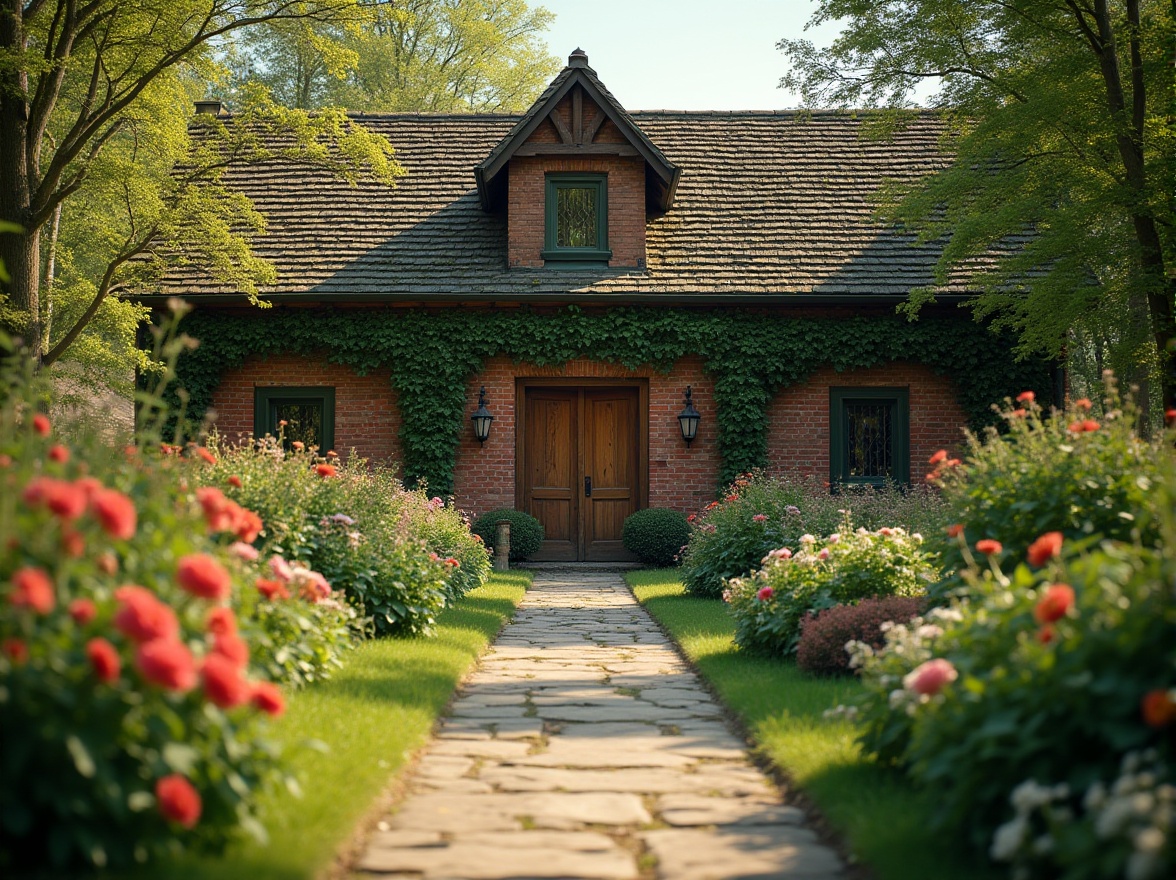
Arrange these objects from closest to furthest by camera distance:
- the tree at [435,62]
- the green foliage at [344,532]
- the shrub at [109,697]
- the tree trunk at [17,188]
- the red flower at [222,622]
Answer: the shrub at [109,697] → the red flower at [222,622] → the green foliage at [344,532] → the tree trunk at [17,188] → the tree at [435,62]

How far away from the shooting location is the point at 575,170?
17.3 metres

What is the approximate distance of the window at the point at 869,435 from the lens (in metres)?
17.2

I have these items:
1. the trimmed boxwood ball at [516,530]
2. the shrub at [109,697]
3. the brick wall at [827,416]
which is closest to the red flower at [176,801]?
the shrub at [109,697]

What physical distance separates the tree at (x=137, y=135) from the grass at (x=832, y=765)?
8116 mm

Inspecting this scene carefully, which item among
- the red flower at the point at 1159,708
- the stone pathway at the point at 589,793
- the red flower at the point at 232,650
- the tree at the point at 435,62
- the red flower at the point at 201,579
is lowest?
the stone pathway at the point at 589,793

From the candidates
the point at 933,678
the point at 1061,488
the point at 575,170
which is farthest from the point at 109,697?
the point at 575,170

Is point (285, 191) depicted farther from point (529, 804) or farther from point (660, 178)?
point (529, 804)

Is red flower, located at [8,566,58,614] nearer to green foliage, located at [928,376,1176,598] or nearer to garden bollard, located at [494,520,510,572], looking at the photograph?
green foliage, located at [928,376,1176,598]

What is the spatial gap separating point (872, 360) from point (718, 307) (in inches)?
95.8

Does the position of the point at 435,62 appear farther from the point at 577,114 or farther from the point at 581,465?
the point at 581,465

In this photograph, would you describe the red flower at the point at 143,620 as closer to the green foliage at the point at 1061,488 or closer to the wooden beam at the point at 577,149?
the green foliage at the point at 1061,488

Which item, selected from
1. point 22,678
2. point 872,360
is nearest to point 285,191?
point 872,360

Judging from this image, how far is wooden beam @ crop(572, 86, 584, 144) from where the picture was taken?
17031mm

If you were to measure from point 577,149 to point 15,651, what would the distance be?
589 inches
